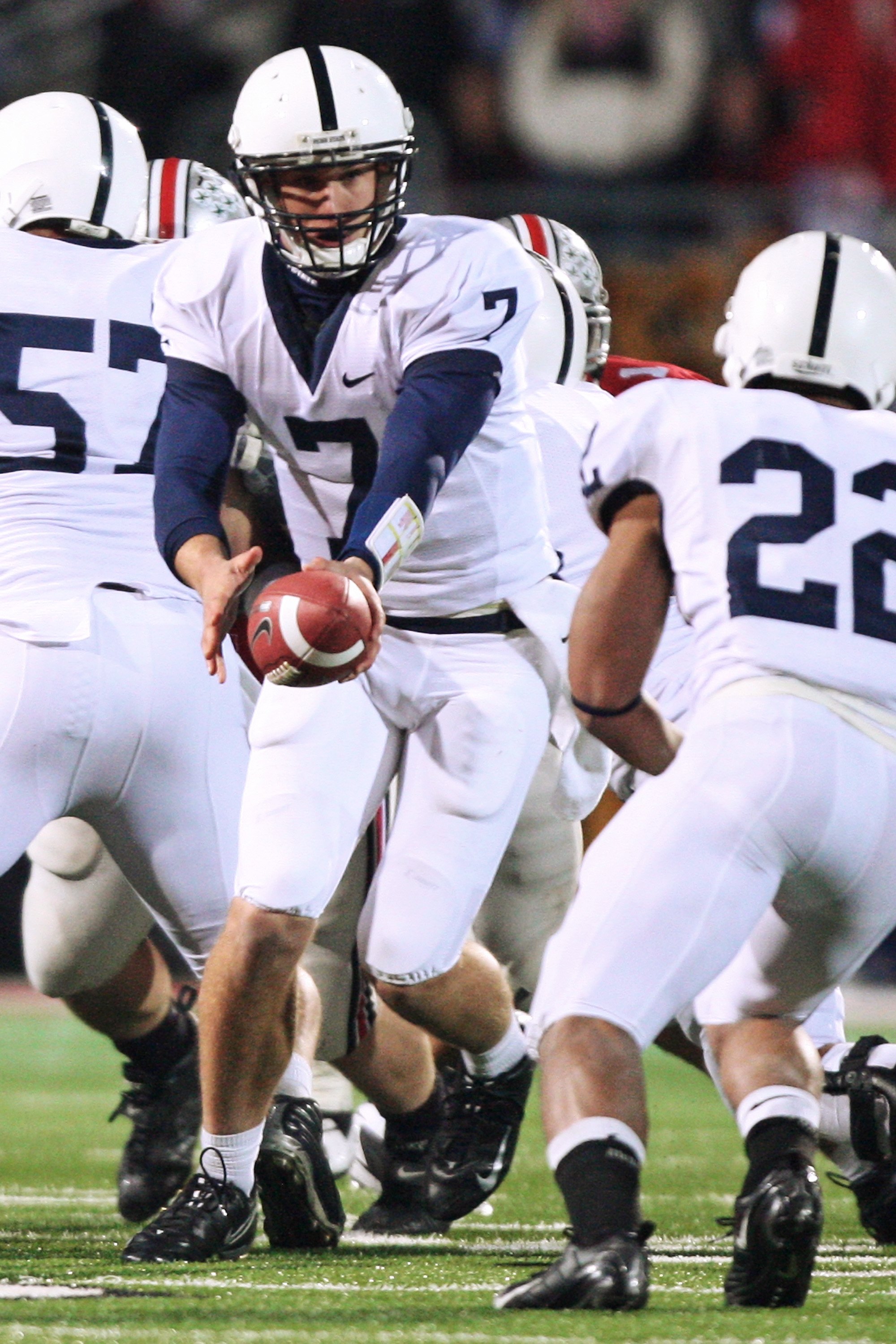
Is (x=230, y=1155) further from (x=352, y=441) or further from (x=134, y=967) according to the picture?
(x=352, y=441)

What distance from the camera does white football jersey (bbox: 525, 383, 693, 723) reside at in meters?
3.83

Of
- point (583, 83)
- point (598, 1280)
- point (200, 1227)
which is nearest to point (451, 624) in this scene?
point (200, 1227)

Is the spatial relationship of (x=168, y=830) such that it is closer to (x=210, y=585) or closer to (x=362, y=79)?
(x=210, y=585)

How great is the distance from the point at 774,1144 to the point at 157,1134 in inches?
58.1

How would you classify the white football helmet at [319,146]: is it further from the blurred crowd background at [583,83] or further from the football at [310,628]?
the blurred crowd background at [583,83]

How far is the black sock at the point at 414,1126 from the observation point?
11.3 ft

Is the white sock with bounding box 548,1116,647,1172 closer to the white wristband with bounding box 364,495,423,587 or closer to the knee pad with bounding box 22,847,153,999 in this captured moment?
the white wristband with bounding box 364,495,423,587

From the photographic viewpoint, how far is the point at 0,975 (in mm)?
7656

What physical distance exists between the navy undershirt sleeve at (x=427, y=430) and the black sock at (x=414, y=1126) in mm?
1151

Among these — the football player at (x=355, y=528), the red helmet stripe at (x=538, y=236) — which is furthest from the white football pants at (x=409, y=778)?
the red helmet stripe at (x=538, y=236)

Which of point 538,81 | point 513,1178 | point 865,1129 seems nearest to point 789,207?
point 538,81

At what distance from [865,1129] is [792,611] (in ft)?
3.77

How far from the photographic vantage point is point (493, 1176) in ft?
11.1

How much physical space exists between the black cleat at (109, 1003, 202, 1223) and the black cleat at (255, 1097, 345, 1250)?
1.54ft
